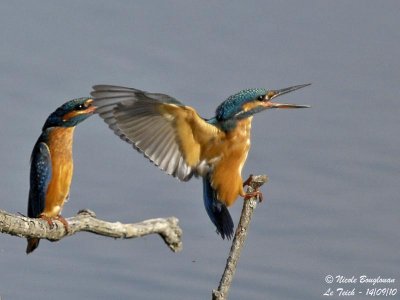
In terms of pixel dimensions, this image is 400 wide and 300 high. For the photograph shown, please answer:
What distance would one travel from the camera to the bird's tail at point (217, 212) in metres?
5.00

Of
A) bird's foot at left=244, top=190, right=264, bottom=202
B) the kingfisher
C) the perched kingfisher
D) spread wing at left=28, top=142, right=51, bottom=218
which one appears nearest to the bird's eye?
the perched kingfisher

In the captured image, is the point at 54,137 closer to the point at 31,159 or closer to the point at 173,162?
the point at 31,159

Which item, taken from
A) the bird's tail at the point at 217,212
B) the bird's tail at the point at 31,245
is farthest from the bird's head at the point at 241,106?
the bird's tail at the point at 31,245

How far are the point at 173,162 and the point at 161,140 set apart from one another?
0.44 ft

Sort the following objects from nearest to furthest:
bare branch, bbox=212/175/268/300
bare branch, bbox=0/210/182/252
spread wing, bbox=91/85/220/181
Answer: bare branch, bbox=0/210/182/252, bare branch, bbox=212/175/268/300, spread wing, bbox=91/85/220/181

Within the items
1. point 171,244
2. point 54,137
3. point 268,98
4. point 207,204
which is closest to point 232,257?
point 171,244

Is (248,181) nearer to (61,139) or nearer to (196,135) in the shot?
(196,135)

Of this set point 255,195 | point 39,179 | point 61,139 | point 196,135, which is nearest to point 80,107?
point 61,139

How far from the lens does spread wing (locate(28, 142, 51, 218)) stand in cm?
527

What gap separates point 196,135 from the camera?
493 centimetres

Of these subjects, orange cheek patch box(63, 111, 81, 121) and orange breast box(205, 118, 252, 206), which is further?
orange cheek patch box(63, 111, 81, 121)

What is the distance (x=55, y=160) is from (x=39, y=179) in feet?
0.47

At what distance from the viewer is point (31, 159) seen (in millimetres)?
5473

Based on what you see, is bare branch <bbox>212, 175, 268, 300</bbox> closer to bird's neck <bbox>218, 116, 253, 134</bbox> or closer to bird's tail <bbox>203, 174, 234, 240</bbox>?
bird's tail <bbox>203, 174, 234, 240</bbox>
